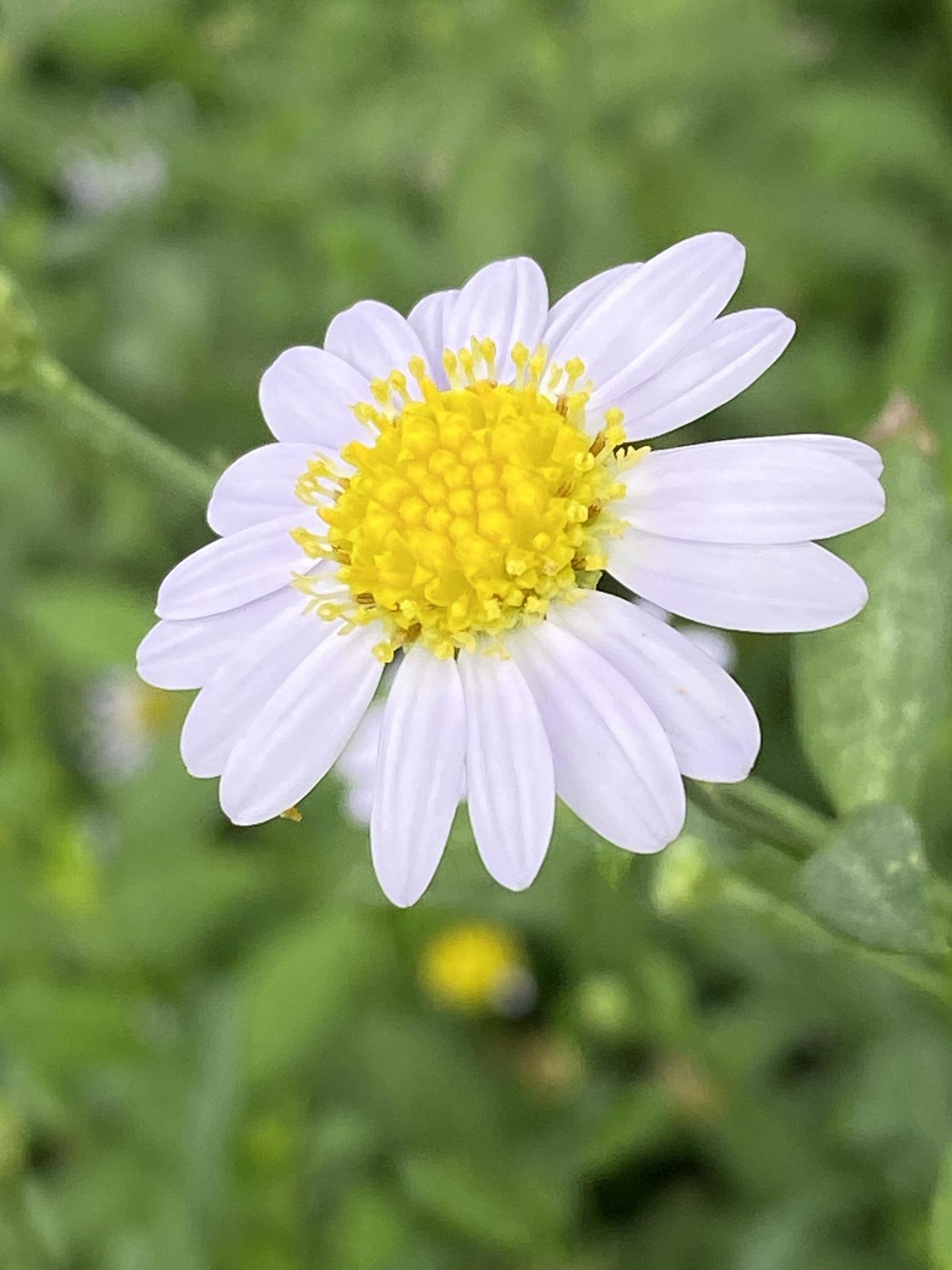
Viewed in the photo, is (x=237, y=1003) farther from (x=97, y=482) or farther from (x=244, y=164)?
(x=244, y=164)

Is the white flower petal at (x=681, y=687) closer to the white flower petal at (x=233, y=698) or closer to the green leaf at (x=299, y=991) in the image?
the white flower petal at (x=233, y=698)

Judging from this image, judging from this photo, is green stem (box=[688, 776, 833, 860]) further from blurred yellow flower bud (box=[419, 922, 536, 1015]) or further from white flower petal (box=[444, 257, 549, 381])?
blurred yellow flower bud (box=[419, 922, 536, 1015])

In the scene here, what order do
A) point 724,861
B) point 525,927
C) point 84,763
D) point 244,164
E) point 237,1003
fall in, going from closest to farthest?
1. point 724,861
2. point 237,1003
3. point 525,927
4. point 244,164
5. point 84,763

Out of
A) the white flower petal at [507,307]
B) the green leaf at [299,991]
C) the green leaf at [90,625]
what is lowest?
the green leaf at [299,991]

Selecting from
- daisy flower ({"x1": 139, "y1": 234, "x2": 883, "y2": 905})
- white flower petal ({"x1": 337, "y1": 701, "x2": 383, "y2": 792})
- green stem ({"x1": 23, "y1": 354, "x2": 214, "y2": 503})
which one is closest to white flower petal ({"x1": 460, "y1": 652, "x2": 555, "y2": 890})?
daisy flower ({"x1": 139, "y1": 234, "x2": 883, "y2": 905})

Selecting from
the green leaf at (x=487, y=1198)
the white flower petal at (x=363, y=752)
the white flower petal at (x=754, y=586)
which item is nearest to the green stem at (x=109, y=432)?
the white flower petal at (x=754, y=586)

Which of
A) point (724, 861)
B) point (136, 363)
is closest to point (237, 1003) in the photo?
point (724, 861)
